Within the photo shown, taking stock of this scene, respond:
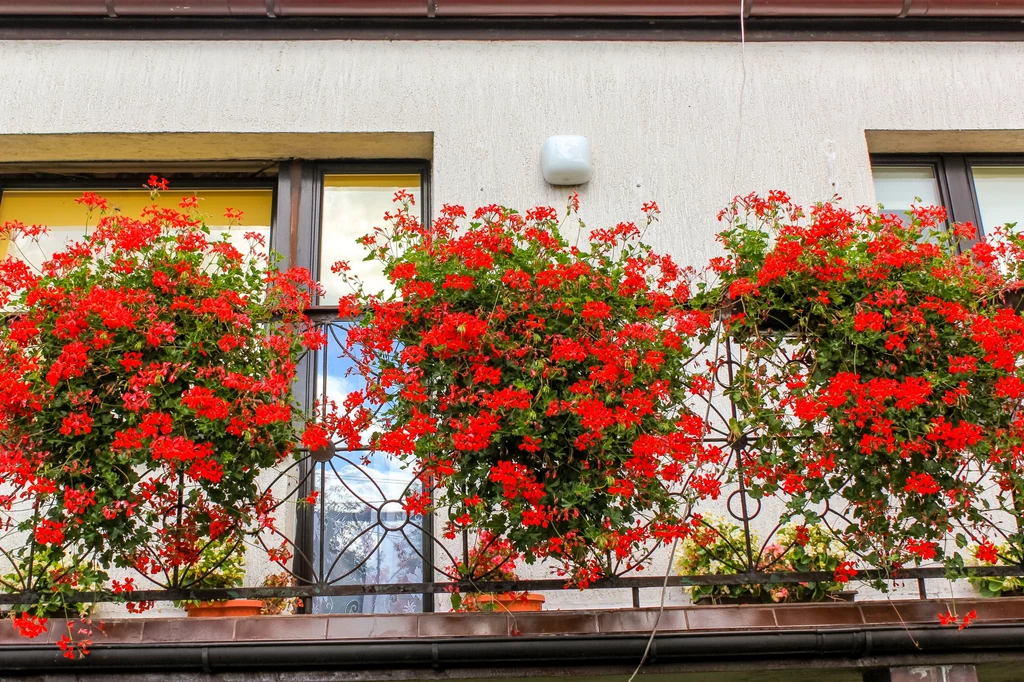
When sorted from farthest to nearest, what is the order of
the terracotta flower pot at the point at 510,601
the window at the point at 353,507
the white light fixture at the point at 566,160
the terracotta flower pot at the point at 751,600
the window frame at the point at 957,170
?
the window frame at the point at 957,170
the white light fixture at the point at 566,160
the window at the point at 353,507
the terracotta flower pot at the point at 751,600
the terracotta flower pot at the point at 510,601

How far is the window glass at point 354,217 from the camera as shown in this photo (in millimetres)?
6461

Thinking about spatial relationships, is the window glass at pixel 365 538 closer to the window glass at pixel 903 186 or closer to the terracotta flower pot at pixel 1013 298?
the terracotta flower pot at pixel 1013 298

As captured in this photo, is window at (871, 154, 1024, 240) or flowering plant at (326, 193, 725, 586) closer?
flowering plant at (326, 193, 725, 586)

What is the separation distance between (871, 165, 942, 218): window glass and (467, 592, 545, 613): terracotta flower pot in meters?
3.82

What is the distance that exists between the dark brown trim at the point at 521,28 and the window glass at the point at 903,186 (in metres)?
0.85

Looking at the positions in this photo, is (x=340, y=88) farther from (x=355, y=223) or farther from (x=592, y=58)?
(x=592, y=58)

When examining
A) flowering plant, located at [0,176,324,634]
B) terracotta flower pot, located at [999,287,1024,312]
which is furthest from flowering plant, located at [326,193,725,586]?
terracotta flower pot, located at [999,287,1024,312]

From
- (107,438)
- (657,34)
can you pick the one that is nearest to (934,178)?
(657,34)

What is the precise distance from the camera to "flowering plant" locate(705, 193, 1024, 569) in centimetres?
443

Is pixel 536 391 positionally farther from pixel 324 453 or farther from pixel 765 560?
pixel 765 560

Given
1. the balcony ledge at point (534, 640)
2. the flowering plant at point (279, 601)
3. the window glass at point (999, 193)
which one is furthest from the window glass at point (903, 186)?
the flowering plant at point (279, 601)

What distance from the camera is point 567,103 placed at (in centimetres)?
657

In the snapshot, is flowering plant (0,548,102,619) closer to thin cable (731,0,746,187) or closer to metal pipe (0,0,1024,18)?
metal pipe (0,0,1024,18)

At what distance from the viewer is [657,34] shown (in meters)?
6.77
